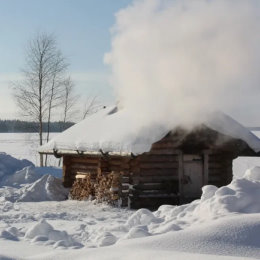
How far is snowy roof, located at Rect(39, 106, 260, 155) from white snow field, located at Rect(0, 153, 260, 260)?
6.59ft

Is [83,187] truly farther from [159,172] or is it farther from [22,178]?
[22,178]

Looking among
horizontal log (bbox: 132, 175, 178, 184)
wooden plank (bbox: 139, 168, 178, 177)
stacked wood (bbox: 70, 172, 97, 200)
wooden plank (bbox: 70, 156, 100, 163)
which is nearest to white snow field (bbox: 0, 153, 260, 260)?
horizontal log (bbox: 132, 175, 178, 184)

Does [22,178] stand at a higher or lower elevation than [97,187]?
higher

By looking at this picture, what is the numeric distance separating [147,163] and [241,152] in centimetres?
323

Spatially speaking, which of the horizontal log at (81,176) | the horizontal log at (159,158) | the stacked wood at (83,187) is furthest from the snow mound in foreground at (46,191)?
the horizontal log at (159,158)

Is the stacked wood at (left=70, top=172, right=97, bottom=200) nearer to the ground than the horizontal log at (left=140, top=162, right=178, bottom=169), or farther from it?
nearer to the ground

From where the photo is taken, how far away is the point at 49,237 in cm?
800

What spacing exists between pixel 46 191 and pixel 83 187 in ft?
4.94

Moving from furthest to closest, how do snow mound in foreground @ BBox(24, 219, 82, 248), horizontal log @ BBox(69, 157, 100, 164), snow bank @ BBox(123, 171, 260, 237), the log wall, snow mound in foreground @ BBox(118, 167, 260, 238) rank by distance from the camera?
horizontal log @ BBox(69, 157, 100, 164) → the log wall → snow bank @ BBox(123, 171, 260, 237) → snow mound in foreground @ BBox(118, 167, 260, 238) → snow mound in foreground @ BBox(24, 219, 82, 248)

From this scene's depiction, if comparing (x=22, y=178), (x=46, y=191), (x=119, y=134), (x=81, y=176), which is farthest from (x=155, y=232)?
(x=22, y=178)

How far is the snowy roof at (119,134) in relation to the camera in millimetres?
14711

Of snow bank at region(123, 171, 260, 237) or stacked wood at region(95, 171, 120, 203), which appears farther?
stacked wood at region(95, 171, 120, 203)

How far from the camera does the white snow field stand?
607 cm

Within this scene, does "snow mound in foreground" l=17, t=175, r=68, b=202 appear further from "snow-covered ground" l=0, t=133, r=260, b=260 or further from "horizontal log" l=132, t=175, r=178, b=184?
"horizontal log" l=132, t=175, r=178, b=184
